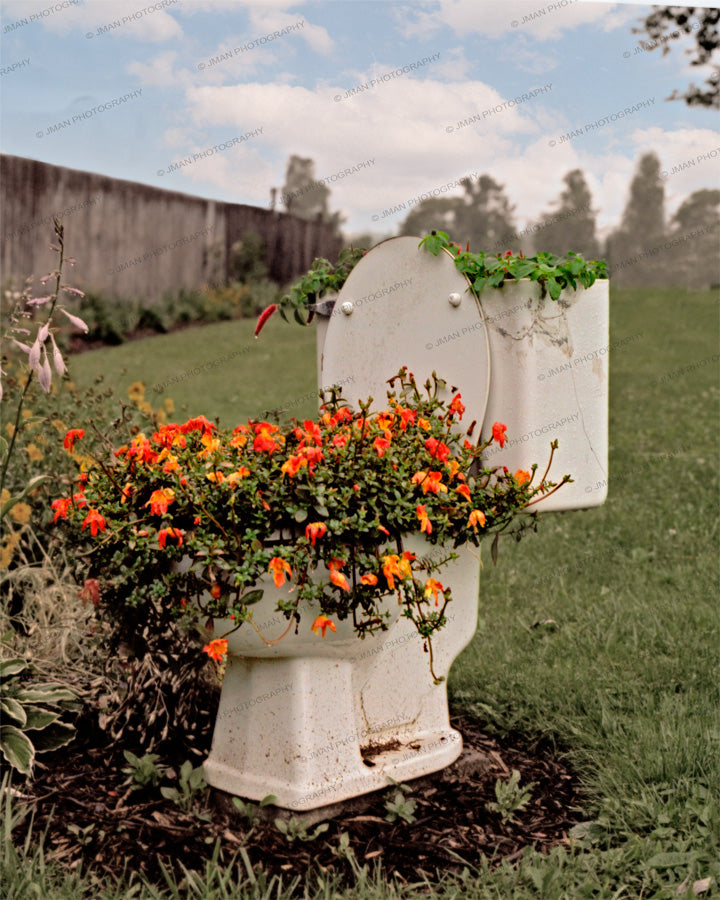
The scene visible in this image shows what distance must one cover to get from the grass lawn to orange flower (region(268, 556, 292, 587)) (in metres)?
0.57

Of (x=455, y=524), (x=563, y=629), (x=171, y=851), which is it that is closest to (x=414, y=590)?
(x=455, y=524)

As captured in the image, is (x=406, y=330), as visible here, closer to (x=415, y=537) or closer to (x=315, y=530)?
(x=415, y=537)

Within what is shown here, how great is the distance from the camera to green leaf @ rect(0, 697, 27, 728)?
7.00 ft

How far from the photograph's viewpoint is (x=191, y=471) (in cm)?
198

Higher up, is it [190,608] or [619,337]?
[619,337]

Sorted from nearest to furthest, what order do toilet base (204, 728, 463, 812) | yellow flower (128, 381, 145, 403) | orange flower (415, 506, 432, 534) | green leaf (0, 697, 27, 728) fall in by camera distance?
orange flower (415, 506, 432, 534) → toilet base (204, 728, 463, 812) → green leaf (0, 697, 27, 728) → yellow flower (128, 381, 145, 403)

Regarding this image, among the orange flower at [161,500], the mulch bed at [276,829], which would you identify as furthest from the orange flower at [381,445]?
the mulch bed at [276,829]

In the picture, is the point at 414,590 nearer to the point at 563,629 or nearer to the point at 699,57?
the point at 563,629

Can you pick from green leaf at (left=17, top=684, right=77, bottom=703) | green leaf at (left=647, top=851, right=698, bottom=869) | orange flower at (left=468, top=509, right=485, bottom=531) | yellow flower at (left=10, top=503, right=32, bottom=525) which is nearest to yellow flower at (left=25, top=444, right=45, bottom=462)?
yellow flower at (left=10, top=503, right=32, bottom=525)

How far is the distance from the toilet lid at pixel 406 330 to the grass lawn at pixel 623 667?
11.1 inches

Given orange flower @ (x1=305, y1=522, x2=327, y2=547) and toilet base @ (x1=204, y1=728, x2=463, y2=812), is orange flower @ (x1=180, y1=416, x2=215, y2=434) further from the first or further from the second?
toilet base @ (x1=204, y1=728, x2=463, y2=812)

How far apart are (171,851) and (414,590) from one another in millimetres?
742

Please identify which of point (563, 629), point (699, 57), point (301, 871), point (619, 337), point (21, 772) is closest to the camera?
point (301, 871)

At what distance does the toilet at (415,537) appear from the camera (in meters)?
2.04
